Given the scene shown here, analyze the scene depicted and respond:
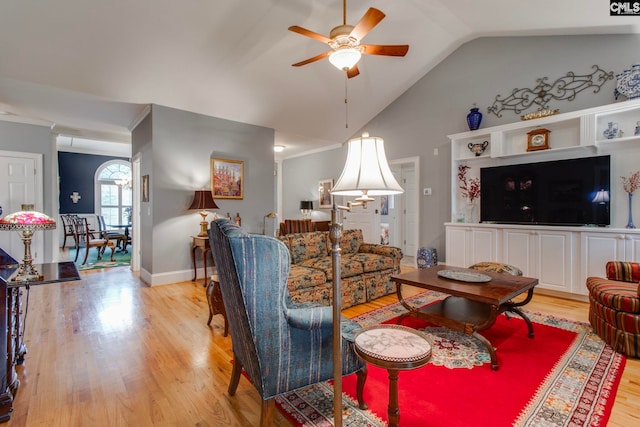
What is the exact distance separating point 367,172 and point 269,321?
808mm

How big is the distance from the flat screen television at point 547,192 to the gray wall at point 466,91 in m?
0.76

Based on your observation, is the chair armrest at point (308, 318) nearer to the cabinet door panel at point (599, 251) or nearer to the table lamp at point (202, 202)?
the table lamp at point (202, 202)

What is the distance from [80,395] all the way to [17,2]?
3.41 m

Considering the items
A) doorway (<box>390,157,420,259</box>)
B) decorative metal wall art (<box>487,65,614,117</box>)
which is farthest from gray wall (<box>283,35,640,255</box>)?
doorway (<box>390,157,420,259</box>)

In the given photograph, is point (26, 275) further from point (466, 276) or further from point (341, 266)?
point (466, 276)

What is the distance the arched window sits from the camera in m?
9.34

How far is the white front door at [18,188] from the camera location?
5.05 metres

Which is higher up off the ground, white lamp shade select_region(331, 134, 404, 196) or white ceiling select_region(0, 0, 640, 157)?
white ceiling select_region(0, 0, 640, 157)

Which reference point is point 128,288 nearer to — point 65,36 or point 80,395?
point 80,395

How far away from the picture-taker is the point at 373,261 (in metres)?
3.66

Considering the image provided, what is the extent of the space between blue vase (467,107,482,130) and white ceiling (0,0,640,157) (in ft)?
3.68

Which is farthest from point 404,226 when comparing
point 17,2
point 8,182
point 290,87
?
point 8,182

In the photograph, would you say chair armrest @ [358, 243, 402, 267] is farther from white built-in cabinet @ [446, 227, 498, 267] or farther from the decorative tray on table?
white built-in cabinet @ [446, 227, 498, 267]

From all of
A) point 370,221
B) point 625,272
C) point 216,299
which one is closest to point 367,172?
point 216,299
